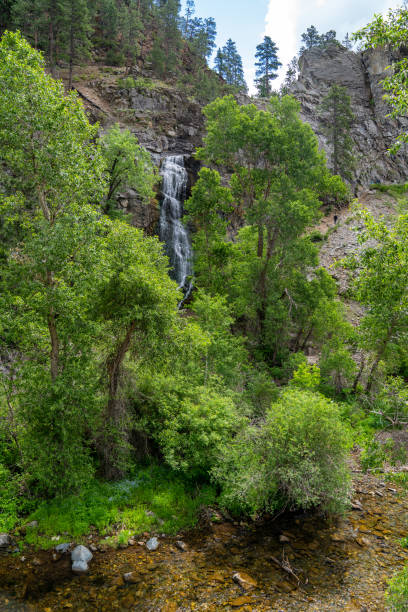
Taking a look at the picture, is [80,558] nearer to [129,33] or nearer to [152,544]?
[152,544]

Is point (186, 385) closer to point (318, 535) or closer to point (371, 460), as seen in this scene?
point (318, 535)

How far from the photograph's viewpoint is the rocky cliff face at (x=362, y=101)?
1991 inches

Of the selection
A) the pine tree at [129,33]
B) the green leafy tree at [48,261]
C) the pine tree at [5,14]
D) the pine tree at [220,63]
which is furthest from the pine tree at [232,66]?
the green leafy tree at [48,261]

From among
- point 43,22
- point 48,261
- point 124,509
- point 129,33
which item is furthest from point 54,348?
point 129,33

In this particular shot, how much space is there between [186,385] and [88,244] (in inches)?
258

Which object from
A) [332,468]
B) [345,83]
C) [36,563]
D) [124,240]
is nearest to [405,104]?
[124,240]

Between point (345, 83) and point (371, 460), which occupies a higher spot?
point (345, 83)

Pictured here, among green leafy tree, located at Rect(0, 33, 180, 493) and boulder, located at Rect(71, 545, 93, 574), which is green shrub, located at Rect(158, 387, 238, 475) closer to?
green leafy tree, located at Rect(0, 33, 180, 493)

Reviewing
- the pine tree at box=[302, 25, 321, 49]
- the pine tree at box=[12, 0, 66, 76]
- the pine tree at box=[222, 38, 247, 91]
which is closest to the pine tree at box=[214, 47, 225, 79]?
the pine tree at box=[222, 38, 247, 91]

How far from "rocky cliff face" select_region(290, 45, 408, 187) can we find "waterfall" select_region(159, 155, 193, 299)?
951 inches

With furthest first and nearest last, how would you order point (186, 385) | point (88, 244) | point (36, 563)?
point (186, 385), point (88, 244), point (36, 563)

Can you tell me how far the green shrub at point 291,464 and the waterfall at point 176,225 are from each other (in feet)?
62.1

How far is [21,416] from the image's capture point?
10664 millimetres

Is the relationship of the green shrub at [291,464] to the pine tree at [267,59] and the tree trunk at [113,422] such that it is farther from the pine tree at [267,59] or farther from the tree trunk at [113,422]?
the pine tree at [267,59]
